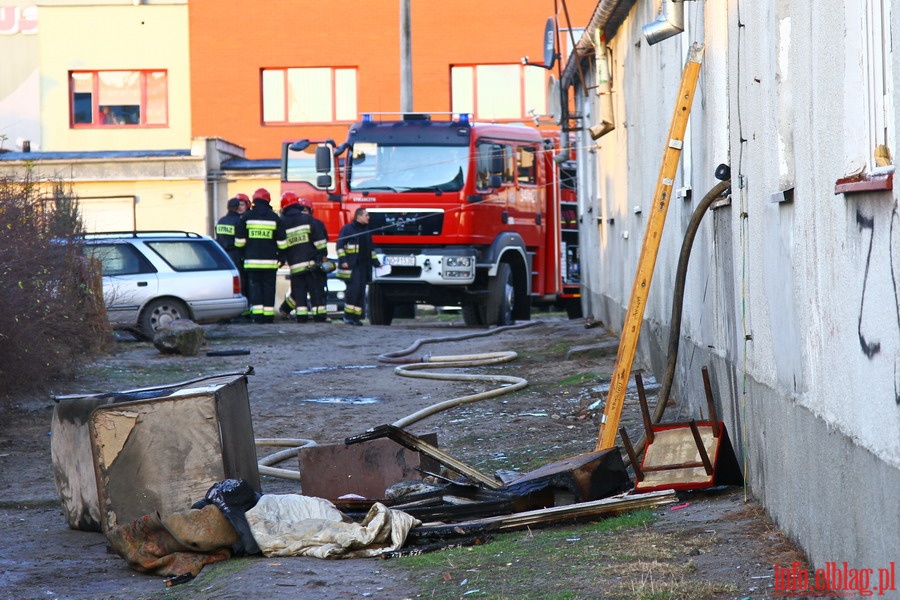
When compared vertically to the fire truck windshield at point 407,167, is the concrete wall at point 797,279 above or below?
below

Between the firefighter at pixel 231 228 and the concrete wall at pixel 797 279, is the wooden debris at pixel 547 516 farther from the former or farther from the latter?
the firefighter at pixel 231 228

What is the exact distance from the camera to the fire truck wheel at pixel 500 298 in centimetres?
1850

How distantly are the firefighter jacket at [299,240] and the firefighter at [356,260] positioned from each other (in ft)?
1.87

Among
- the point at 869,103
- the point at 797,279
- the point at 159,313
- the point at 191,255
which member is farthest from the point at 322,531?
the point at 191,255

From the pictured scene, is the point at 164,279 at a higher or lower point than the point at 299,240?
lower

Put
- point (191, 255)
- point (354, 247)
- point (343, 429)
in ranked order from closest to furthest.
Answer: point (343, 429) → point (191, 255) → point (354, 247)

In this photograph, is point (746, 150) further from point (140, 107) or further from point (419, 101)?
point (140, 107)

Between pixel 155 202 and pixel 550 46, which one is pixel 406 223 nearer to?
pixel 550 46

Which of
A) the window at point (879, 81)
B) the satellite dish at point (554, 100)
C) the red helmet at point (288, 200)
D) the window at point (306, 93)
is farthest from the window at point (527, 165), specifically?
the window at point (306, 93)

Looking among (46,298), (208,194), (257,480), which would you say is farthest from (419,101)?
(257,480)

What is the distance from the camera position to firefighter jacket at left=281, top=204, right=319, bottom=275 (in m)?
18.6

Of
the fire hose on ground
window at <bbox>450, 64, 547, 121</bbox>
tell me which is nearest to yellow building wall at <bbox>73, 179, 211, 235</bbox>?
window at <bbox>450, 64, 547, 121</bbox>

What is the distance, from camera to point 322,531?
574cm

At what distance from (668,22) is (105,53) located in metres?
33.0
